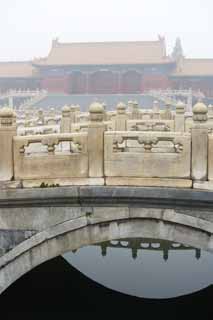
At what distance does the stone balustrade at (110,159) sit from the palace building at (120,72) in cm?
3689

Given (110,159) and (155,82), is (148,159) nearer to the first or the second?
(110,159)

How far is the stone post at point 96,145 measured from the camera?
5.54m

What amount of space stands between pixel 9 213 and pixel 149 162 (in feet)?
6.07

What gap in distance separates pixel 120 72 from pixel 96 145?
37.5m

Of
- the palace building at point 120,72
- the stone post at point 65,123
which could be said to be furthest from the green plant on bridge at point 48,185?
the palace building at point 120,72

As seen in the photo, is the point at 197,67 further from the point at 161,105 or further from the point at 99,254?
the point at 99,254

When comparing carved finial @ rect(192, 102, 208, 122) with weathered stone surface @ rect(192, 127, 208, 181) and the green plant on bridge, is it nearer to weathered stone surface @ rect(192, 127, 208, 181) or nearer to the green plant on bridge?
weathered stone surface @ rect(192, 127, 208, 181)

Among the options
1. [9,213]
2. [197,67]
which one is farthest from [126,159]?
[197,67]

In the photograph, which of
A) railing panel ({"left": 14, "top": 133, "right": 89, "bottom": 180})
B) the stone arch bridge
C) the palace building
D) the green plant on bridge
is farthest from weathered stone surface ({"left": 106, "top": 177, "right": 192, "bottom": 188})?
the palace building

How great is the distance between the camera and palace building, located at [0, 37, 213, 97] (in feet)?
138

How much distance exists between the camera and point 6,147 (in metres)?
5.67

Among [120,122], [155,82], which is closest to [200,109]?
[120,122]

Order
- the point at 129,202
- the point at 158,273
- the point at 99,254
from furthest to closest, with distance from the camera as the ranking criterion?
the point at 99,254
the point at 158,273
the point at 129,202

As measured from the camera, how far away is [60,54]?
44500mm
